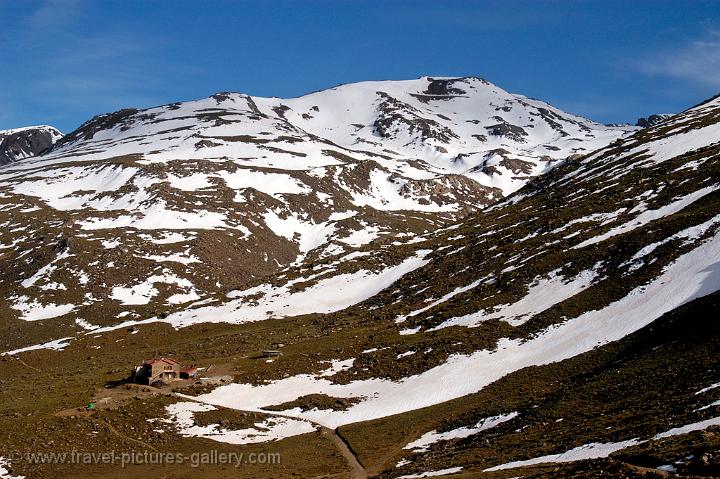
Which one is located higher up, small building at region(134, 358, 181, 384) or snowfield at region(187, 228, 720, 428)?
small building at region(134, 358, 181, 384)

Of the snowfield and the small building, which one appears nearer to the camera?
the snowfield

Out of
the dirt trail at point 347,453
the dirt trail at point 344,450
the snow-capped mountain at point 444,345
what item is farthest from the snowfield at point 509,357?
the dirt trail at point 347,453

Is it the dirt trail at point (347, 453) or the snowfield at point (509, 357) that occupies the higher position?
the snowfield at point (509, 357)

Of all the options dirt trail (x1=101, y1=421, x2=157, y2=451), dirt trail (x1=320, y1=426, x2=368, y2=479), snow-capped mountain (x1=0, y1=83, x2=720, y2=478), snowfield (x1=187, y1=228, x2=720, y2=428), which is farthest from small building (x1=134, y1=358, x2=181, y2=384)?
dirt trail (x1=320, y1=426, x2=368, y2=479)

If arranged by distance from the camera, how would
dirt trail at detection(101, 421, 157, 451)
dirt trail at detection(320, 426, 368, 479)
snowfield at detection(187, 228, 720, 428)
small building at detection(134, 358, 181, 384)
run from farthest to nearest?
small building at detection(134, 358, 181, 384)
snowfield at detection(187, 228, 720, 428)
dirt trail at detection(101, 421, 157, 451)
dirt trail at detection(320, 426, 368, 479)

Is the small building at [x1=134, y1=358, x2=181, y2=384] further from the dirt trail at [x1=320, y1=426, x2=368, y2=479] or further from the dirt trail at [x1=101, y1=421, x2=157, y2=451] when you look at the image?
the dirt trail at [x1=320, y1=426, x2=368, y2=479]

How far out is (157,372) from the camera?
84.2 m

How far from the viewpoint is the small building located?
275 ft

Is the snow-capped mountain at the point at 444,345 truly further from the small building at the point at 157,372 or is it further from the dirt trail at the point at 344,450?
the small building at the point at 157,372

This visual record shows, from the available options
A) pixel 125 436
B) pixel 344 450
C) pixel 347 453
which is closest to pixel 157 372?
pixel 125 436

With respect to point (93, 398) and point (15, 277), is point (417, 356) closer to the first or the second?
point (93, 398)

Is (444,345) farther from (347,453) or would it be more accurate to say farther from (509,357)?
(347,453)

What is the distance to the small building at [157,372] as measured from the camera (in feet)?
275

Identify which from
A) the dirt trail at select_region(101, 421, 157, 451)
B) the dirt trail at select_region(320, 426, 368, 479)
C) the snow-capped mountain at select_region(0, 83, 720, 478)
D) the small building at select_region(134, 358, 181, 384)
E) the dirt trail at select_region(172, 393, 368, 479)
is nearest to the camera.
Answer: the snow-capped mountain at select_region(0, 83, 720, 478)
